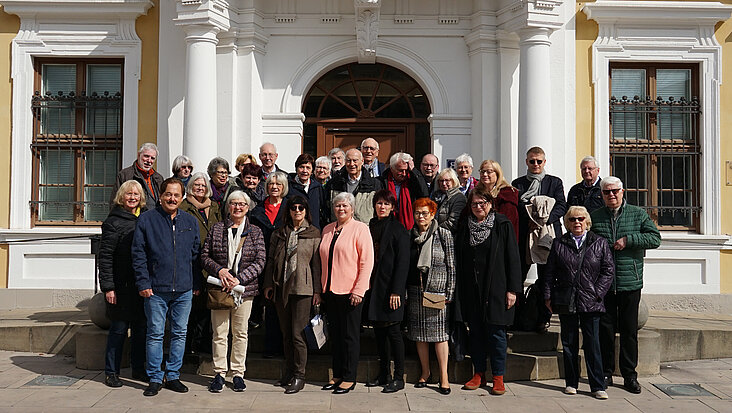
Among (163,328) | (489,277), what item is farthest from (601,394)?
(163,328)

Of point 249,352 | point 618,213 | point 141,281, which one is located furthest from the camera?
point 249,352

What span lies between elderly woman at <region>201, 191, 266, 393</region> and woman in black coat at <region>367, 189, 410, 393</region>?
0.96 metres

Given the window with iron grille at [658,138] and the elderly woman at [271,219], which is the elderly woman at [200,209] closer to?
the elderly woman at [271,219]

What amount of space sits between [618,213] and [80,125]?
7.11 metres

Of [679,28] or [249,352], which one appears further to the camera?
[679,28]

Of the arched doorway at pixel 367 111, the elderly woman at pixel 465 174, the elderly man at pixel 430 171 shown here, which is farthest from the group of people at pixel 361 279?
the arched doorway at pixel 367 111

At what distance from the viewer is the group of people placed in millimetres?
5637

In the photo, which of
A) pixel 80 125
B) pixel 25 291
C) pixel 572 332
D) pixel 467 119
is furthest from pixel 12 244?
pixel 572 332

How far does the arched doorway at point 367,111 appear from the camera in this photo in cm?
958

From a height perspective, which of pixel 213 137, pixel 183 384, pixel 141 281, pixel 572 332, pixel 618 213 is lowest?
pixel 183 384

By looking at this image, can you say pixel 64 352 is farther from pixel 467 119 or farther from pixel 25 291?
pixel 467 119

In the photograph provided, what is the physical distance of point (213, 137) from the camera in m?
8.62

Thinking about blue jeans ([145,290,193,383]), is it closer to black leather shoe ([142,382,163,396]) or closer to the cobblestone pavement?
black leather shoe ([142,382,163,396])

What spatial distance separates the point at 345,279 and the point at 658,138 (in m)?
5.83
